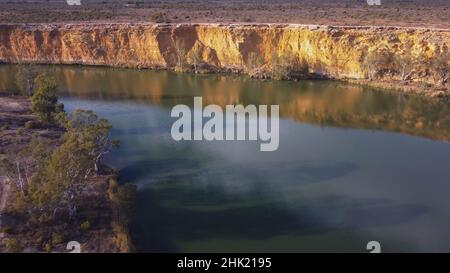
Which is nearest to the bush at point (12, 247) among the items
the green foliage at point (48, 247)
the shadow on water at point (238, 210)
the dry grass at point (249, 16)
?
the green foliage at point (48, 247)

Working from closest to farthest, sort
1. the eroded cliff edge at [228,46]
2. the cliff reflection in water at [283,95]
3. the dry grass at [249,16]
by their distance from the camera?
the cliff reflection in water at [283,95]
the eroded cliff edge at [228,46]
the dry grass at [249,16]

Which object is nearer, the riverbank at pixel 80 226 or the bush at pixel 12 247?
the bush at pixel 12 247

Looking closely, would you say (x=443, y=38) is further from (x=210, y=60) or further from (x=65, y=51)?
(x=65, y=51)

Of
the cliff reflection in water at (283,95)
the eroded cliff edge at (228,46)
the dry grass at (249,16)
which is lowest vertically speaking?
the cliff reflection in water at (283,95)

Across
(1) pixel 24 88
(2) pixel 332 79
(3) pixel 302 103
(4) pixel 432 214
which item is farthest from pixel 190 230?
(2) pixel 332 79

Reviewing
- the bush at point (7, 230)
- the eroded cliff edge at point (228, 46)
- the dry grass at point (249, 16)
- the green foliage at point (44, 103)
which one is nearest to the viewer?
the bush at point (7, 230)

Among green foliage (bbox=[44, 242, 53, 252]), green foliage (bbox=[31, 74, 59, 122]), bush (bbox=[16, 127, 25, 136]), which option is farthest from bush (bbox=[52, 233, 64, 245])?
green foliage (bbox=[31, 74, 59, 122])

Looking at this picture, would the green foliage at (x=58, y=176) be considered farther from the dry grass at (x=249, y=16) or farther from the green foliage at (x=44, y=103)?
the dry grass at (x=249, y=16)
